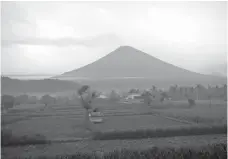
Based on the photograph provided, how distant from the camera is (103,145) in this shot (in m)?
13.8

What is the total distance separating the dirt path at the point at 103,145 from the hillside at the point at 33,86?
5417 centimetres

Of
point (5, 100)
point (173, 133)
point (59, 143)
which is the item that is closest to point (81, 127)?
point (59, 143)

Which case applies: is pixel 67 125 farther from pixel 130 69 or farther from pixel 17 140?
pixel 130 69

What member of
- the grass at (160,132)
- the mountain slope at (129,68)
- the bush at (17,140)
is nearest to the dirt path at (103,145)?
the bush at (17,140)

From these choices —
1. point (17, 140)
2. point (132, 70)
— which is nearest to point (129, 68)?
point (132, 70)

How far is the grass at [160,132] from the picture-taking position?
15336 millimetres

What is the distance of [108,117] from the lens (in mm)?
23984

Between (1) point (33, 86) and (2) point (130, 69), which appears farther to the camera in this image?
(2) point (130, 69)

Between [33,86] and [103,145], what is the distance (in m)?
62.0

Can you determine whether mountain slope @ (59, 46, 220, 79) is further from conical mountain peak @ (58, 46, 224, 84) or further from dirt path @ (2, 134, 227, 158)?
dirt path @ (2, 134, 227, 158)

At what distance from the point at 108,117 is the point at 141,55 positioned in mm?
141853

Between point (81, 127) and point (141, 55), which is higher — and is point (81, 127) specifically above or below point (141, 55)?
below

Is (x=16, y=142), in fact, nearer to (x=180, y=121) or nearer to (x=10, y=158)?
(x=10, y=158)

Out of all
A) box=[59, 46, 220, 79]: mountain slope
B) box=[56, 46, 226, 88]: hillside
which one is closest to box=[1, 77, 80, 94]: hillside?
box=[56, 46, 226, 88]: hillside
